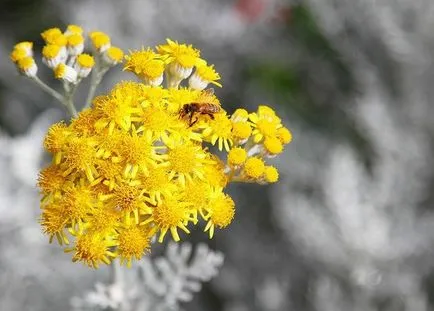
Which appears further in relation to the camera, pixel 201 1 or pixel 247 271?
pixel 201 1

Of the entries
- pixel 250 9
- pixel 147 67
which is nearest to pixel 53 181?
pixel 147 67

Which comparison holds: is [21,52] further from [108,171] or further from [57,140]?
[108,171]

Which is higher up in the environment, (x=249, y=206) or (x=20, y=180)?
(x=249, y=206)

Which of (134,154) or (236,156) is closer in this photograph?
(134,154)

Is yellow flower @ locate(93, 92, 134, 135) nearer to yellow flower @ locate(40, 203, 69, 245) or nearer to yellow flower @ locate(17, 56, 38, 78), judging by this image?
yellow flower @ locate(40, 203, 69, 245)

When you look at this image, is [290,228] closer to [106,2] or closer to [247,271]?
[247,271]

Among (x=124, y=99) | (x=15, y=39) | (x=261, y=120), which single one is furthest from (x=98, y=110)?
(x=15, y=39)
